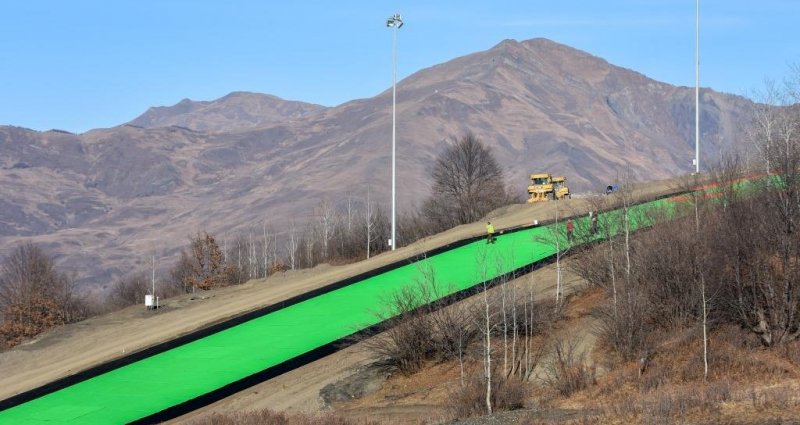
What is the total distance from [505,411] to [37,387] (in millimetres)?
16361

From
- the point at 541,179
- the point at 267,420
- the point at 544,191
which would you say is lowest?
the point at 267,420

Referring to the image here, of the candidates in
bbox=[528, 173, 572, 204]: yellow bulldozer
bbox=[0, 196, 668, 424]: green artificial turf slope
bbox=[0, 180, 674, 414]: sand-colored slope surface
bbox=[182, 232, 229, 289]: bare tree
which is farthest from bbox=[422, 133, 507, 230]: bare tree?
bbox=[0, 196, 668, 424]: green artificial turf slope

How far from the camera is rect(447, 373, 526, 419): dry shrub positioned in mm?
23891

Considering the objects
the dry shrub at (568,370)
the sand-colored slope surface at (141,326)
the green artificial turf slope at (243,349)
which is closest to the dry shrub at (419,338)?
the green artificial turf slope at (243,349)

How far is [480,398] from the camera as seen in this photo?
949 inches

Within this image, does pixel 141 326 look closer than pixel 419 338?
No

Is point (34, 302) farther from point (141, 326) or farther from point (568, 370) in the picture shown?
point (568, 370)

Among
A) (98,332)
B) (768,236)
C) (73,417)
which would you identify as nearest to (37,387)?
(73,417)

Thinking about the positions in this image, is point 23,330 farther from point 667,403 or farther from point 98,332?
point 667,403

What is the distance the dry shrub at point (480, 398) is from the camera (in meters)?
23.9

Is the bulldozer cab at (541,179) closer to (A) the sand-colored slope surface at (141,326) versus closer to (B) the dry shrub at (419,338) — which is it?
(A) the sand-colored slope surface at (141,326)

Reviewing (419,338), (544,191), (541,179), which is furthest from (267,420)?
(541,179)

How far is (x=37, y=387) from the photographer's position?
32500 millimetres

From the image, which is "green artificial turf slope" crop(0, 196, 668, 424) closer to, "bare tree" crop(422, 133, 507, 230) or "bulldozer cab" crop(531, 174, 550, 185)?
"bulldozer cab" crop(531, 174, 550, 185)
